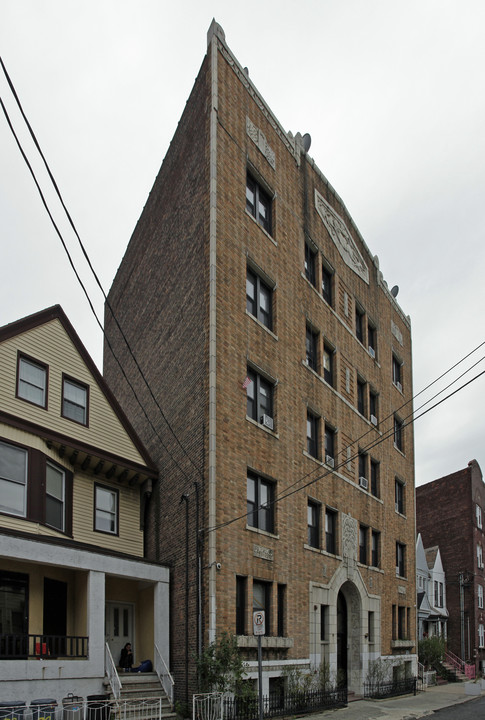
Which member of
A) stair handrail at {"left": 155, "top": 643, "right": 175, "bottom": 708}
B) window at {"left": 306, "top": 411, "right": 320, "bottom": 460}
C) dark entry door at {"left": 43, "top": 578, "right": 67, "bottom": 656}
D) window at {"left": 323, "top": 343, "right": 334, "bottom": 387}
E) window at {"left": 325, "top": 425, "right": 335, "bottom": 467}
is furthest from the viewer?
window at {"left": 323, "top": 343, "right": 334, "bottom": 387}

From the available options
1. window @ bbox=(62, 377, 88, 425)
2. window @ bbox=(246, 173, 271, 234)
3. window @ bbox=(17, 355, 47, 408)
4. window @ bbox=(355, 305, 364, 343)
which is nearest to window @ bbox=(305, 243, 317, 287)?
window @ bbox=(246, 173, 271, 234)

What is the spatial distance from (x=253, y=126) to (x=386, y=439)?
52.7 ft

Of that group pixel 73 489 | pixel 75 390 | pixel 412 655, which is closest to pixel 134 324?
pixel 75 390

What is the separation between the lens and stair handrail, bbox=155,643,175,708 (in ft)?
62.8

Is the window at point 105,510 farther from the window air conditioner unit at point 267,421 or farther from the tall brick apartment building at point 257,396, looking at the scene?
the window air conditioner unit at point 267,421

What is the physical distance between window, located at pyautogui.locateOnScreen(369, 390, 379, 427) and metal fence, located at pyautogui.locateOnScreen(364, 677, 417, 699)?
10.7m

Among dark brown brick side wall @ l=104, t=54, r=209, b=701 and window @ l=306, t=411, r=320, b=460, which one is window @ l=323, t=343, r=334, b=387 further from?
dark brown brick side wall @ l=104, t=54, r=209, b=701

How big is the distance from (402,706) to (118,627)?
10.5 m

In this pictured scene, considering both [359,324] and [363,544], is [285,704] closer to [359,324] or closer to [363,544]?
[363,544]

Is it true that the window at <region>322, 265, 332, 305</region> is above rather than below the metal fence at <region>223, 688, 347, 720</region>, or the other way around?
above

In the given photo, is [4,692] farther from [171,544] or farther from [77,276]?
[77,276]

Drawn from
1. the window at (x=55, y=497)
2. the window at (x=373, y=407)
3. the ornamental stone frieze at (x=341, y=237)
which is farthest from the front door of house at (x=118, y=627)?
the ornamental stone frieze at (x=341, y=237)

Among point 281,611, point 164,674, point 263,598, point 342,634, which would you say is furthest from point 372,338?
point 164,674

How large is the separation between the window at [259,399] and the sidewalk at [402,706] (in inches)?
338
